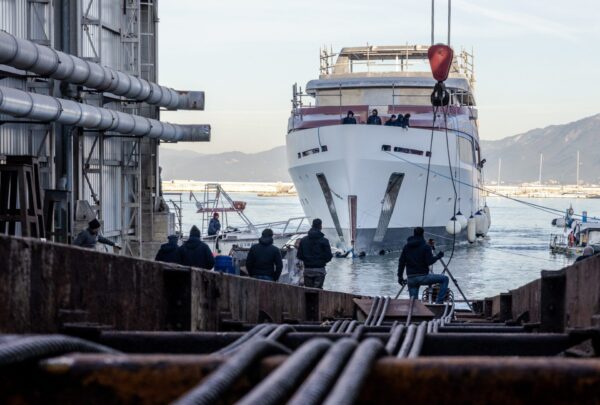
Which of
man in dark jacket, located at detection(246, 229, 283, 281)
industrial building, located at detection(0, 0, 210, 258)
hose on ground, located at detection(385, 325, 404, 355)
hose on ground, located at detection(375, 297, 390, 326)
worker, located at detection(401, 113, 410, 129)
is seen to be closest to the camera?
hose on ground, located at detection(385, 325, 404, 355)

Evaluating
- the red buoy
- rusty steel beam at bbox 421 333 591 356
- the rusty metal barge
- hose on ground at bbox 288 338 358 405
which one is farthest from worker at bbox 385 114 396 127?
hose on ground at bbox 288 338 358 405

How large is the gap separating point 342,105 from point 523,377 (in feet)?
166

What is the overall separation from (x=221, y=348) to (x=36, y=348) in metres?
1.77

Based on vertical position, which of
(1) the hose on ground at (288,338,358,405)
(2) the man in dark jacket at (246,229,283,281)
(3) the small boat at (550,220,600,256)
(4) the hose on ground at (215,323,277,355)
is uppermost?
(1) the hose on ground at (288,338,358,405)

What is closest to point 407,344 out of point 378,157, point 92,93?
point 92,93

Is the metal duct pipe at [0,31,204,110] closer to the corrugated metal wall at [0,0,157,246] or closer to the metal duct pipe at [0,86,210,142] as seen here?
the metal duct pipe at [0,86,210,142]

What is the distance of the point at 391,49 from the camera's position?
5703 cm

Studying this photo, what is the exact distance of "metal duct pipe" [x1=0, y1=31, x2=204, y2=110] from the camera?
61.0 ft

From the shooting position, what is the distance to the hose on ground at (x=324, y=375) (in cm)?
257

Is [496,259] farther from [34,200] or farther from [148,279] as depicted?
[148,279]

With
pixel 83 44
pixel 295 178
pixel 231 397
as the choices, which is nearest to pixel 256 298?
pixel 231 397

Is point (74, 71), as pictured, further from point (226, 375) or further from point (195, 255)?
point (226, 375)

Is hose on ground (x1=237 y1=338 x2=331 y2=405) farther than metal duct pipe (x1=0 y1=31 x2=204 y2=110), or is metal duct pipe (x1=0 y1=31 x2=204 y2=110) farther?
metal duct pipe (x1=0 y1=31 x2=204 y2=110)

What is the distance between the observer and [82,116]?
2247 centimetres
